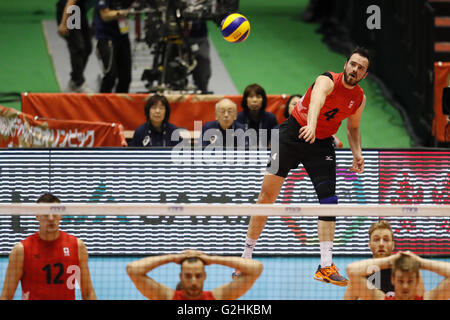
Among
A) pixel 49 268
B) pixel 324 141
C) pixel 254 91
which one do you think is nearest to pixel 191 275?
pixel 49 268

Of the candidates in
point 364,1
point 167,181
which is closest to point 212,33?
point 364,1

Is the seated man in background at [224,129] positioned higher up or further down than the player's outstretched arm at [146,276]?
higher up

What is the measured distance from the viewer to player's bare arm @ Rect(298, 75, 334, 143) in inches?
340

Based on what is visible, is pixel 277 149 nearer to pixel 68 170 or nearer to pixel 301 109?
pixel 301 109

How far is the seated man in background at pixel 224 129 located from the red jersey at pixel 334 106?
2958 mm

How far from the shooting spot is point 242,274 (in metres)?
7.75

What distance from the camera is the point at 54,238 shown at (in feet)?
28.0

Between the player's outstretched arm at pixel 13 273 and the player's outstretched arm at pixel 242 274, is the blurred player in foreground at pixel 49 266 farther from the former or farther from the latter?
the player's outstretched arm at pixel 242 274

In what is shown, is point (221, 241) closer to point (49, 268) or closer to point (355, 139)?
point (355, 139)

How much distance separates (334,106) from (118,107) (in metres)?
5.57

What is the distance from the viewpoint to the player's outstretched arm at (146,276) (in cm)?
762

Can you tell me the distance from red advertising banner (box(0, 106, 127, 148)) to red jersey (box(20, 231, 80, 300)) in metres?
4.42

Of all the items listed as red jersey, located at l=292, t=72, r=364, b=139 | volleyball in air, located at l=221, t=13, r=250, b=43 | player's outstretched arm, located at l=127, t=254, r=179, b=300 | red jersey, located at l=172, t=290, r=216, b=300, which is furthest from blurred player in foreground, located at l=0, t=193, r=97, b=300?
volleyball in air, located at l=221, t=13, r=250, b=43

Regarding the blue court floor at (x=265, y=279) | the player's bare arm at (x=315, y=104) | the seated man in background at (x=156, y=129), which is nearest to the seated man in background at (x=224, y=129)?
the seated man in background at (x=156, y=129)
